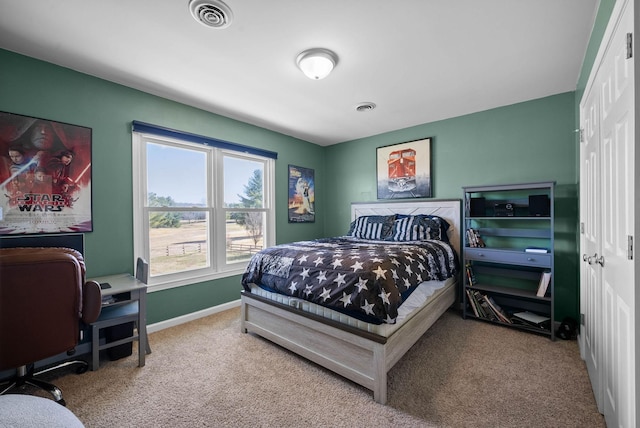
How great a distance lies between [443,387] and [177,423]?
1712mm

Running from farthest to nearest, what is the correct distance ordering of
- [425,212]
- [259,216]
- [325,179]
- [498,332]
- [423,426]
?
1. [325,179]
2. [259,216]
3. [425,212]
4. [498,332]
5. [423,426]

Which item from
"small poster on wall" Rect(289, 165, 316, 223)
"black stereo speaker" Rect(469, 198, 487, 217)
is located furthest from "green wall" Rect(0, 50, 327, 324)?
"black stereo speaker" Rect(469, 198, 487, 217)

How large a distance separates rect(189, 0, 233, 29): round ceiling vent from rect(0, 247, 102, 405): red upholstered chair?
1.65 metres

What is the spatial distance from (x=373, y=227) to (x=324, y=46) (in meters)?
2.32

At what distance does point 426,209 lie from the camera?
3682 millimetres

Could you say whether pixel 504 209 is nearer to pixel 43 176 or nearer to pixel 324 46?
pixel 324 46

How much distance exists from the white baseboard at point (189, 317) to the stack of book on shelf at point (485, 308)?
2.88m

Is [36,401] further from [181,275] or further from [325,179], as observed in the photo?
[325,179]

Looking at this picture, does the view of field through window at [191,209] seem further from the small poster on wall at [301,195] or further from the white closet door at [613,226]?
Result: the white closet door at [613,226]

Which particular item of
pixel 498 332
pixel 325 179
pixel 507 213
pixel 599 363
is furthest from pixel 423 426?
pixel 325 179

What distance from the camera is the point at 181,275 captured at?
3.08 metres

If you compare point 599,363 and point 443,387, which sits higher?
point 599,363

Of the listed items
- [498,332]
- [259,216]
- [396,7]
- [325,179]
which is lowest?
[498,332]

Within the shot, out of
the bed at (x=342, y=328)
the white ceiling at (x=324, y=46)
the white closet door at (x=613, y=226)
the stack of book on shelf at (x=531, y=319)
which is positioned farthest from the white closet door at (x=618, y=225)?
the stack of book on shelf at (x=531, y=319)
